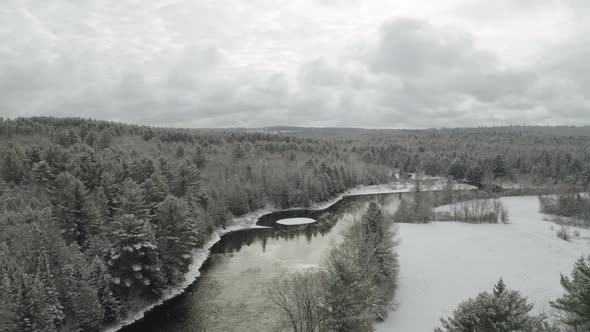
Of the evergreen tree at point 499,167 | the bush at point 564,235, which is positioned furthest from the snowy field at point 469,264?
the evergreen tree at point 499,167

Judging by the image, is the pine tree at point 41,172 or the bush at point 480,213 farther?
the bush at point 480,213

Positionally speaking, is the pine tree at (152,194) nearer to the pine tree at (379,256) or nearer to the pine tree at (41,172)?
the pine tree at (41,172)

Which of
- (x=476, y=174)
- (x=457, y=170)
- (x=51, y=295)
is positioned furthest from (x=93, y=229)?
(x=457, y=170)

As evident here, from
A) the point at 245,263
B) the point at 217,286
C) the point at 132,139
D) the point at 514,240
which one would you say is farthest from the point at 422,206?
the point at 132,139

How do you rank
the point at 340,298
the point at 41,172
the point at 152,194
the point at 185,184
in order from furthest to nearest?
the point at 185,184 → the point at 41,172 → the point at 152,194 → the point at 340,298

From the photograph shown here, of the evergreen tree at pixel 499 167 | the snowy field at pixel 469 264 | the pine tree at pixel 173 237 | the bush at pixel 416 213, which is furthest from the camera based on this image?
the evergreen tree at pixel 499 167

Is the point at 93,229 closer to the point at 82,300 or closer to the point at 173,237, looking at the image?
the point at 173,237

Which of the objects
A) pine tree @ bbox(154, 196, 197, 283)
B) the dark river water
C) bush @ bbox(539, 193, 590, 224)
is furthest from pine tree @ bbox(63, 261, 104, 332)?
bush @ bbox(539, 193, 590, 224)

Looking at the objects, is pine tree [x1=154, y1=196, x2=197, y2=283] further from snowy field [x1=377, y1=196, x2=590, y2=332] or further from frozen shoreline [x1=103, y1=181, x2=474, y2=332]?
snowy field [x1=377, y1=196, x2=590, y2=332]
